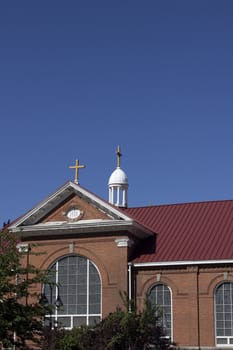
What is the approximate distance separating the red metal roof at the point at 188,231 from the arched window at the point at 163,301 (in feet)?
5.18

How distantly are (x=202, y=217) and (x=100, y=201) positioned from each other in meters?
6.19

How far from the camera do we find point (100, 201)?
39312 mm

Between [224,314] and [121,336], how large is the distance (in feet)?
28.3

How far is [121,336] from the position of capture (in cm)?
2972

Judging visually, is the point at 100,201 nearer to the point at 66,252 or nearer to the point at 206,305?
the point at 66,252

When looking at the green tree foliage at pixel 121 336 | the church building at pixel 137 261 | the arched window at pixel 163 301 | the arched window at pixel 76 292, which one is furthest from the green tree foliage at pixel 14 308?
the arched window at pixel 163 301

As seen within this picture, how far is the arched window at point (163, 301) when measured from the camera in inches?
1471

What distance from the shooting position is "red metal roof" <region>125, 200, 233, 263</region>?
124 ft

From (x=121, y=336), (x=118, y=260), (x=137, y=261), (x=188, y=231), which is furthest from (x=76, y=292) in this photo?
(x=121, y=336)

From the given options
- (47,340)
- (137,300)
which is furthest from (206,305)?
(47,340)

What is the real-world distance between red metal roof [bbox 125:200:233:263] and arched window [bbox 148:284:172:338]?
1.58 m

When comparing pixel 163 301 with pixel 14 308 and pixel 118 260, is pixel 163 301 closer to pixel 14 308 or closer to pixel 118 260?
pixel 118 260

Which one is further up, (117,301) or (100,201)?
(100,201)

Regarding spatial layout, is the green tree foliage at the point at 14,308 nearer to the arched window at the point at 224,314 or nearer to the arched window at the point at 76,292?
the arched window at the point at 76,292
